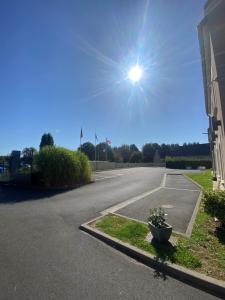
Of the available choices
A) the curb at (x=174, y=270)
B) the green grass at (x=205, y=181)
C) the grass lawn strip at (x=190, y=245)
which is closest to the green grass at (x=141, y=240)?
the grass lawn strip at (x=190, y=245)

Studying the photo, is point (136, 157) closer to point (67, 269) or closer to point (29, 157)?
point (29, 157)

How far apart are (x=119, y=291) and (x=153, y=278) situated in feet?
2.88

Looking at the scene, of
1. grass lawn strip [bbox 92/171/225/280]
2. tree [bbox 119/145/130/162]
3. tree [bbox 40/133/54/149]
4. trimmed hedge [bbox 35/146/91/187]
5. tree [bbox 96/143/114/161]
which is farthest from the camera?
tree [bbox 119/145/130/162]

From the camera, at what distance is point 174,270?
5004mm

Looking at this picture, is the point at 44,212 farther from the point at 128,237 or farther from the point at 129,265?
the point at 129,265

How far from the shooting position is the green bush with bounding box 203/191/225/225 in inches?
288

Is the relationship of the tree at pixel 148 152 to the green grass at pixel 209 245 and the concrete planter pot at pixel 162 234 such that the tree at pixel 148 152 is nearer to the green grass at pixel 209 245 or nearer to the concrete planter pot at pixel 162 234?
the green grass at pixel 209 245

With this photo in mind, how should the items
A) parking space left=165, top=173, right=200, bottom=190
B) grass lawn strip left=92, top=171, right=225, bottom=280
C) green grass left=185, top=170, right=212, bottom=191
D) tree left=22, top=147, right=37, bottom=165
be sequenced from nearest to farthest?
1. grass lawn strip left=92, top=171, right=225, bottom=280
2. green grass left=185, top=170, right=212, bottom=191
3. parking space left=165, top=173, right=200, bottom=190
4. tree left=22, top=147, right=37, bottom=165

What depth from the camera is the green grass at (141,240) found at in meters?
5.44

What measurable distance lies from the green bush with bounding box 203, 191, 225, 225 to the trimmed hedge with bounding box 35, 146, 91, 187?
13.5 m

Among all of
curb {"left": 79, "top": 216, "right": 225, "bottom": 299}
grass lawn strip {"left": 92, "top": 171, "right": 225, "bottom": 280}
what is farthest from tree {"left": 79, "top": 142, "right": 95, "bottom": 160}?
curb {"left": 79, "top": 216, "right": 225, "bottom": 299}

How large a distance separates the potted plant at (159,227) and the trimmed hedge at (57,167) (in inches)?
526

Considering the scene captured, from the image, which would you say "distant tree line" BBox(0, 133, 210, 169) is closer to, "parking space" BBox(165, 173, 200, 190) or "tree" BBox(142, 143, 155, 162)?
"tree" BBox(142, 143, 155, 162)

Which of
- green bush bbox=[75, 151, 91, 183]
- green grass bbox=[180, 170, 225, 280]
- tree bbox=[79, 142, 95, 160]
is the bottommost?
green grass bbox=[180, 170, 225, 280]
